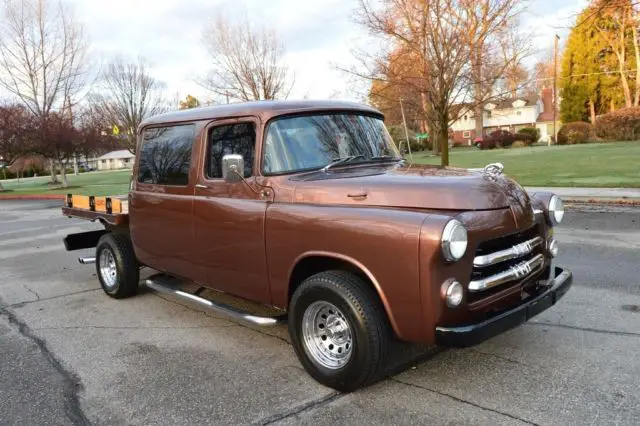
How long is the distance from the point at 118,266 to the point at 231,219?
2.38 m

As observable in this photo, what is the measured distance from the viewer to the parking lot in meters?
3.21

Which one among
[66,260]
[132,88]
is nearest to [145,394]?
[66,260]

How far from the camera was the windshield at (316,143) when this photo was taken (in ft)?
13.1

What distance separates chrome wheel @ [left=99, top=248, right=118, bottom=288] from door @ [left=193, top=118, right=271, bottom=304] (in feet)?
6.32

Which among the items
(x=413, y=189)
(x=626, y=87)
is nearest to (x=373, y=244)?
(x=413, y=189)

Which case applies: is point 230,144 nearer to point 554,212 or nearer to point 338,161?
point 338,161

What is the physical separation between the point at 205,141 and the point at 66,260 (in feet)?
17.9

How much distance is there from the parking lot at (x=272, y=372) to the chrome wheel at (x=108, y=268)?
0.28 metres

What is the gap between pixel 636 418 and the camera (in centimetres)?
297

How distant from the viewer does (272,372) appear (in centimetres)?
386

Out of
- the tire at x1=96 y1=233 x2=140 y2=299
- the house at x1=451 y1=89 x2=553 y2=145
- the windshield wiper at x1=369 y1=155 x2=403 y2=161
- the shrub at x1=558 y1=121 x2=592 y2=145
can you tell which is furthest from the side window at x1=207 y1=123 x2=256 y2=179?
the house at x1=451 y1=89 x2=553 y2=145

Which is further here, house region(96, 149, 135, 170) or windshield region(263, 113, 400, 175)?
house region(96, 149, 135, 170)

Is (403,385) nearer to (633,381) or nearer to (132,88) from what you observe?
(633,381)

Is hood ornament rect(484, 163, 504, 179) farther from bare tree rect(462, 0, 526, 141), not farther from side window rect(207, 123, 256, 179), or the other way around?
bare tree rect(462, 0, 526, 141)
